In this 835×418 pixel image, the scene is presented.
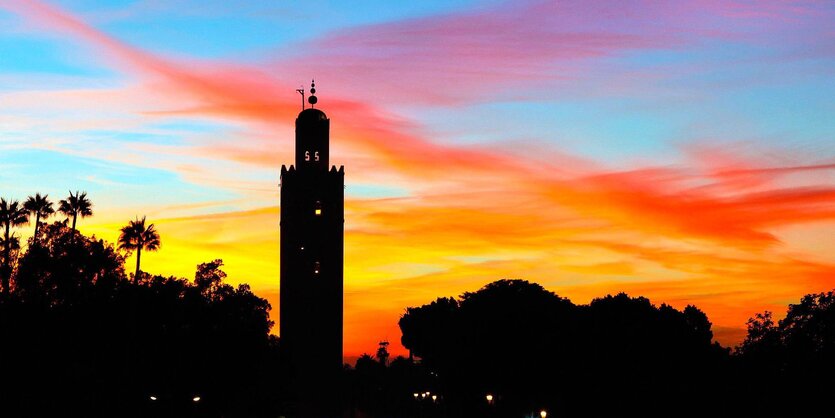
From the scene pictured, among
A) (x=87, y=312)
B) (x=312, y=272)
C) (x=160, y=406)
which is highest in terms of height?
(x=312, y=272)

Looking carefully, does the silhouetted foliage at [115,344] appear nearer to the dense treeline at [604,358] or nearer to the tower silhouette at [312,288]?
the tower silhouette at [312,288]

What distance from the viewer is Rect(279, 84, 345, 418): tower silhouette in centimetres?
9956

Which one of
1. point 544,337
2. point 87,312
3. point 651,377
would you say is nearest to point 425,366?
point 544,337

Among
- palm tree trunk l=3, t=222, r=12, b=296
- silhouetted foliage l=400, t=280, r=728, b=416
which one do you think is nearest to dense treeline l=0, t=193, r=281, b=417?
palm tree trunk l=3, t=222, r=12, b=296

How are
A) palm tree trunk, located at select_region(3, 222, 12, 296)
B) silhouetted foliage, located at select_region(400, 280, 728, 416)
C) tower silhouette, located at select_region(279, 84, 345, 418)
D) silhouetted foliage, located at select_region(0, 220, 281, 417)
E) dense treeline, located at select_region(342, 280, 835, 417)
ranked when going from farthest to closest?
1. tower silhouette, located at select_region(279, 84, 345, 418)
2. silhouetted foliage, located at select_region(400, 280, 728, 416)
3. palm tree trunk, located at select_region(3, 222, 12, 296)
4. dense treeline, located at select_region(342, 280, 835, 417)
5. silhouetted foliage, located at select_region(0, 220, 281, 417)

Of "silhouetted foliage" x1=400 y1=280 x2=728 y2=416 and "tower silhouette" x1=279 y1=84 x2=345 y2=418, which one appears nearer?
"silhouetted foliage" x1=400 y1=280 x2=728 y2=416

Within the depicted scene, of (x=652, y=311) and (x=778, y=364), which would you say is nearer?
(x=778, y=364)

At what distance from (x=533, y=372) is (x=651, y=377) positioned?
12.3 metres

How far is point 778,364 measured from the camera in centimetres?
7438

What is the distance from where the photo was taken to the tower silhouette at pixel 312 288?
9956 centimetres

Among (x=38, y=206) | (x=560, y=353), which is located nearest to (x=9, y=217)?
(x=38, y=206)

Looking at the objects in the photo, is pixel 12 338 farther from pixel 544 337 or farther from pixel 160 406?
pixel 544 337

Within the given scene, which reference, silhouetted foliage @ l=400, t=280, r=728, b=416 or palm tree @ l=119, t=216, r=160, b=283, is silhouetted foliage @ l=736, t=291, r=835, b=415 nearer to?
silhouetted foliage @ l=400, t=280, r=728, b=416

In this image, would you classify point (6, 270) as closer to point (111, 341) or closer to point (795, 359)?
point (111, 341)
